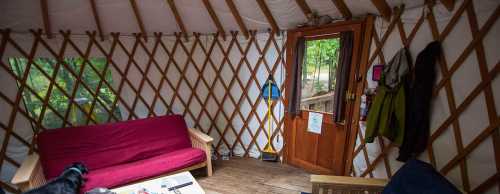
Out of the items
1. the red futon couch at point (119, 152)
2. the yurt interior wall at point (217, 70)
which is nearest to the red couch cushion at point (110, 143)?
the red futon couch at point (119, 152)

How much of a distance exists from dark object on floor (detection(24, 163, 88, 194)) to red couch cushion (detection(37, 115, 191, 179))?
0.27 metres

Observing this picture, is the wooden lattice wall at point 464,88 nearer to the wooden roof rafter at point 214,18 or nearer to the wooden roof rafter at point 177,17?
the wooden roof rafter at point 214,18

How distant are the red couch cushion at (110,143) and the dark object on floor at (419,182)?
80.1 inches

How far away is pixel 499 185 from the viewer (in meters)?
1.20

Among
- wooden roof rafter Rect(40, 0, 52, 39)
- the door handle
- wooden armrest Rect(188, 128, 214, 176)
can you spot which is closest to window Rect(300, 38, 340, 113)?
the door handle

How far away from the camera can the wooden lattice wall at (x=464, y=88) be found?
120cm

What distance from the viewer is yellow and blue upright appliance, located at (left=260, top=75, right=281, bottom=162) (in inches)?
100

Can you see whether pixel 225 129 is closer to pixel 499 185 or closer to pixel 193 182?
pixel 193 182

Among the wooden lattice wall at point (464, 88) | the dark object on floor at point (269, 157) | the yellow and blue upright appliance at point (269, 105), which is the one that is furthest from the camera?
the dark object on floor at point (269, 157)

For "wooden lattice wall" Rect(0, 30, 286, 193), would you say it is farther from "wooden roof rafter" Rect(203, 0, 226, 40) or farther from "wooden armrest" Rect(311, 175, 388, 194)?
"wooden armrest" Rect(311, 175, 388, 194)

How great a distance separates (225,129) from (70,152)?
167 cm

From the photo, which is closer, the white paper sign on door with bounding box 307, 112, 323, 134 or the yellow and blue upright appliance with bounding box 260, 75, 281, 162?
the white paper sign on door with bounding box 307, 112, 323, 134

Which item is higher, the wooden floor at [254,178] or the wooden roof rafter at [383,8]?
the wooden roof rafter at [383,8]

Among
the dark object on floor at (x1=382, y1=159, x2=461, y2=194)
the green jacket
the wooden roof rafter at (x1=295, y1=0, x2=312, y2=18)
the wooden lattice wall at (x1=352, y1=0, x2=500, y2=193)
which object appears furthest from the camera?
the wooden roof rafter at (x1=295, y1=0, x2=312, y2=18)
